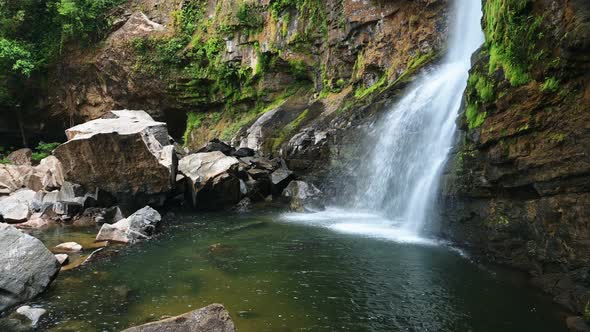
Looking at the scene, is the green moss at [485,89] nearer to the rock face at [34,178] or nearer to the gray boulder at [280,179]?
the gray boulder at [280,179]

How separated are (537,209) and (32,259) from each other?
877cm

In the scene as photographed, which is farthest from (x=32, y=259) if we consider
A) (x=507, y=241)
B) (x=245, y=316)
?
(x=507, y=241)

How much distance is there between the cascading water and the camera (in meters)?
11.4

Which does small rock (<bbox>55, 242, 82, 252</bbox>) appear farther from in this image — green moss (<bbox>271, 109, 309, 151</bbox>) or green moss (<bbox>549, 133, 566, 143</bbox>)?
green moss (<bbox>271, 109, 309, 151</bbox>)

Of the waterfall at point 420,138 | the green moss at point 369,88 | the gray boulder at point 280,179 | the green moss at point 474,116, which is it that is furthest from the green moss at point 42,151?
the green moss at point 474,116

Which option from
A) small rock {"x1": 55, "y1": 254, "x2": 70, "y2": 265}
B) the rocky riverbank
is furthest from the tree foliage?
small rock {"x1": 55, "y1": 254, "x2": 70, "y2": 265}

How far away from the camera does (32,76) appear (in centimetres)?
2800

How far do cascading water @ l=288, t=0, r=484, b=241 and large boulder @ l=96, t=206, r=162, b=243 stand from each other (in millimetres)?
4539

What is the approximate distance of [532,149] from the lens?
748 cm

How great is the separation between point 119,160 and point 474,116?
10638 millimetres

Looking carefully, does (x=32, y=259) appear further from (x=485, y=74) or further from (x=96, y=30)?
(x=96, y=30)

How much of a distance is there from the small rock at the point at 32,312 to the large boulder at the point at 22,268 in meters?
0.32

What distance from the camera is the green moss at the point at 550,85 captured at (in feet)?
22.6

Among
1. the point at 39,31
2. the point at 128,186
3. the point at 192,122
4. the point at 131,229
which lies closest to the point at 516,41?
the point at 131,229
